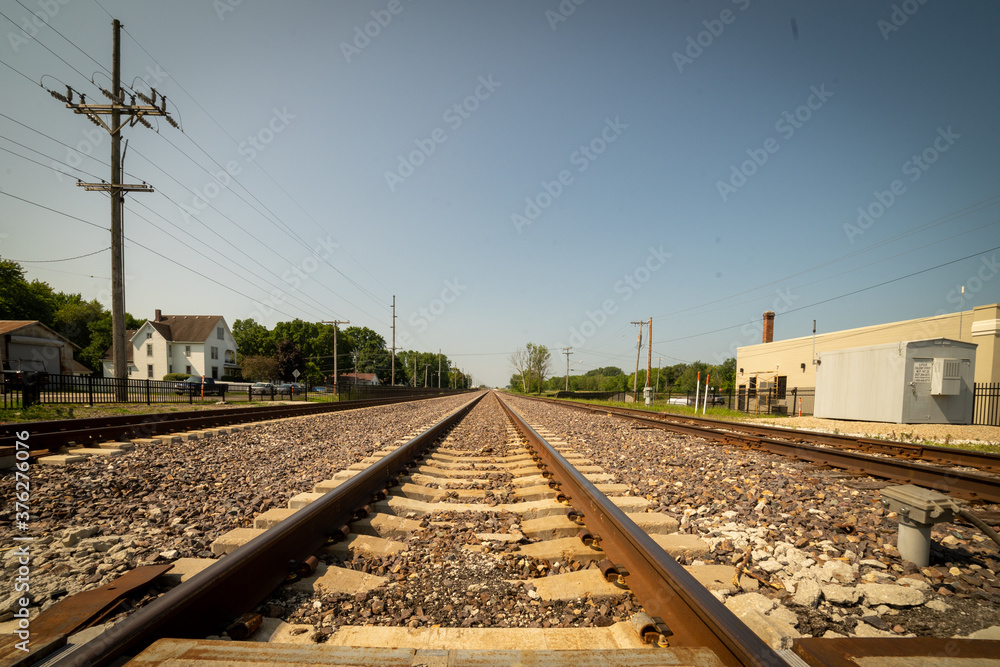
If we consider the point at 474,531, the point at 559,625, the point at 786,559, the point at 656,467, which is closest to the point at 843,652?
the point at 559,625

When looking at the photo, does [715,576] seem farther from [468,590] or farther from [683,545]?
[468,590]

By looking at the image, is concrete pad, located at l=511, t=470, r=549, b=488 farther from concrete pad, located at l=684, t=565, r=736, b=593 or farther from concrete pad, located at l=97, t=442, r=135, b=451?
concrete pad, located at l=97, t=442, r=135, b=451

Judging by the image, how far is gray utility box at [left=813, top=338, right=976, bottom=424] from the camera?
50.1 feet

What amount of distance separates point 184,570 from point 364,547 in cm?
89

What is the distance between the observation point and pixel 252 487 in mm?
4266

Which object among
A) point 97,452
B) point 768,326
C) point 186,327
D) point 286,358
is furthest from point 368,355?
point 97,452

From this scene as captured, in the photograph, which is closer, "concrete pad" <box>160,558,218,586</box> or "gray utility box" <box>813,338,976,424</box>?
"concrete pad" <box>160,558,218,586</box>

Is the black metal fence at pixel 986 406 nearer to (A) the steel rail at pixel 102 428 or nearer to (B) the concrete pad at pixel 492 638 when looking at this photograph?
(B) the concrete pad at pixel 492 638

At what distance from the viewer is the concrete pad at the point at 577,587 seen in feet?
6.93

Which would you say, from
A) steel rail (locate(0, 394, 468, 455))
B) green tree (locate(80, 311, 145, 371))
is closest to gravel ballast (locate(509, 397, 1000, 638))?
steel rail (locate(0, 394, 468, 455))

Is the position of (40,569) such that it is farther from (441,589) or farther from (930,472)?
(930,472)

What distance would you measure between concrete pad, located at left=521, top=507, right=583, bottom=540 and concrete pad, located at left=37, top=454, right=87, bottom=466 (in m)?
5.59

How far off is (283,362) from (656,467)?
232 ft

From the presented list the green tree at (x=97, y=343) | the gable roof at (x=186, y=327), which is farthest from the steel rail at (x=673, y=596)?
the green tree at (x=97, y=343)
